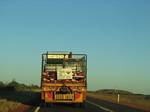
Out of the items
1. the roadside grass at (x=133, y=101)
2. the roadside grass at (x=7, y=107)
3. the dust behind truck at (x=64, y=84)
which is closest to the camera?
the roadside grass at (x=7, y=107)

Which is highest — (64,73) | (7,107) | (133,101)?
(64,73)

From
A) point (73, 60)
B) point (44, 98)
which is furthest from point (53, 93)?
point (73, 60)

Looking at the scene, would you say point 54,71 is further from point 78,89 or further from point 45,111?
point 45,111

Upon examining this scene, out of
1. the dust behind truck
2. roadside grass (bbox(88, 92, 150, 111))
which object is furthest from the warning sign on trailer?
roadside grass (bbox(88, 92, 150, 111))

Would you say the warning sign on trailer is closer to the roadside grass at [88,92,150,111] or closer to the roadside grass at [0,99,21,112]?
the roadside grass at [0,99,21,112]

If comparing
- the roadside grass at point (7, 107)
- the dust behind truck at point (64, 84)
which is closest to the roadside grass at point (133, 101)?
the dust behind truck at point (64, 84)

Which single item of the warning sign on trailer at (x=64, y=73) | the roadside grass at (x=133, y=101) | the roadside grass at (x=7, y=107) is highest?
the warning sign on trailer at (x=64, y=73)

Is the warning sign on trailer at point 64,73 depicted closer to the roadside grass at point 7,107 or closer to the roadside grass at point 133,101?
the roadside grass at point 7,107

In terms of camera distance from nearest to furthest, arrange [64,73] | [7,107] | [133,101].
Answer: [7,107] → [64,73] → [133,101]

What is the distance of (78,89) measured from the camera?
111ft

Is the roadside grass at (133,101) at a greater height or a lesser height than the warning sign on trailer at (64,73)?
lesser

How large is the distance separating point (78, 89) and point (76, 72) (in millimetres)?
1227

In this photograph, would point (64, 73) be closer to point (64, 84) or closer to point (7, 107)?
point (64, 84)

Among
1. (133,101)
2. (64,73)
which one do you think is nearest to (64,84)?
(64,73)
